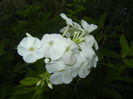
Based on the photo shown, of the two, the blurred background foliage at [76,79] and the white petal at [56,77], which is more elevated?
the white petal at [56,77]

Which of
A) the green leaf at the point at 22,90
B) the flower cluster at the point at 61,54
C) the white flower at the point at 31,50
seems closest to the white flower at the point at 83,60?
the flower cluster at the point at 61,54

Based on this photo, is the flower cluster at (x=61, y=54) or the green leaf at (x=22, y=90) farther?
the green leaf at (x=22, y=90)

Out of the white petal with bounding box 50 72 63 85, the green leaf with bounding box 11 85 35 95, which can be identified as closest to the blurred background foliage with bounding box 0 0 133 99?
the green leaf with bounding box 11 85 35 95

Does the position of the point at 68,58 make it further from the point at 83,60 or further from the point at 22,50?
the point at 22,50

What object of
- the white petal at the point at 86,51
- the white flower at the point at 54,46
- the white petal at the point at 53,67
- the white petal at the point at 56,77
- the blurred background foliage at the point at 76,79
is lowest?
the blurred background foliage at the point at 76,79

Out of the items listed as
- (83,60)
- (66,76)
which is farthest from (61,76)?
(83,60)

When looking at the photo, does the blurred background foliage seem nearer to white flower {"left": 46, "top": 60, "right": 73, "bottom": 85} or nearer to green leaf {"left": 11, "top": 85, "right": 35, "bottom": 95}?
green leaf {"left": 11, "top": 85, "right": 35, "bottom": 95}

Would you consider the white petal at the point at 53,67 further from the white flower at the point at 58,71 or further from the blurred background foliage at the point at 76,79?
the blurred background foliage at the point at 76,79
